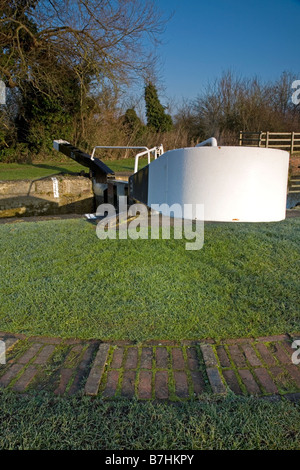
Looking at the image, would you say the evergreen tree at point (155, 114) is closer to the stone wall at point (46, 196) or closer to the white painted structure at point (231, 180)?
the stone wall at point (46, 196)

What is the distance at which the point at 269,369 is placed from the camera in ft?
6.12

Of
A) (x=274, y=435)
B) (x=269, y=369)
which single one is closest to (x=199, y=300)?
(x=269, y=369)

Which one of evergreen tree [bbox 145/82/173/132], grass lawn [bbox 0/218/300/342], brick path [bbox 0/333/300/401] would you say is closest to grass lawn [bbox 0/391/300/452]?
brick path [bbox 0/333/300/401]

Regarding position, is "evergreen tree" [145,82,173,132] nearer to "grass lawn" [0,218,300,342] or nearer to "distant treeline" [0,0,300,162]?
"distant treeline" [0,0,300,162]

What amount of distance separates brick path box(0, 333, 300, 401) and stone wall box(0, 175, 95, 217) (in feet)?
27.3

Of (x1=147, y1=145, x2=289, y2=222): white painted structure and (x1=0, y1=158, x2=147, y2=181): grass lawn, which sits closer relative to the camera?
(x1=147, y1=145, x2=289, y2=222): white painted structure

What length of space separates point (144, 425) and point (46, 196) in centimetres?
960

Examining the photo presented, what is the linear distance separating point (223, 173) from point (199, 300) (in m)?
1.97

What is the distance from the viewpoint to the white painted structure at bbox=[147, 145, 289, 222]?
2.61 feet

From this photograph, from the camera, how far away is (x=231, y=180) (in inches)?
31.8

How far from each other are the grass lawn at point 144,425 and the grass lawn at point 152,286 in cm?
64

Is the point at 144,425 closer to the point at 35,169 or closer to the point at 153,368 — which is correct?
the point at 153,368

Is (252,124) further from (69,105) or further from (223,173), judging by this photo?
(223,173)

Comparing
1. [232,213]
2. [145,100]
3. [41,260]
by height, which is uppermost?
[145,100]
